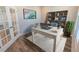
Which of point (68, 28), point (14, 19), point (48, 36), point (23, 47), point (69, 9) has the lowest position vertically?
point (23, 47)

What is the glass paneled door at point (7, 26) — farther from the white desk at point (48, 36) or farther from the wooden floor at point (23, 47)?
the white desk at point (48, 36)

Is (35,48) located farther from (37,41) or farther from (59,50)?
(59,50)

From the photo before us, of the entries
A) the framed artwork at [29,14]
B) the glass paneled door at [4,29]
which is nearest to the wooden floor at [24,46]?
the glass paneled door at [4,29]

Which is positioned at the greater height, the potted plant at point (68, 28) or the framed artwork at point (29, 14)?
the framed artwork at point (29, 14)

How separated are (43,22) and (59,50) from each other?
438 mm

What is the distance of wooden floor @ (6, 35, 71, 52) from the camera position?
3.05 feet

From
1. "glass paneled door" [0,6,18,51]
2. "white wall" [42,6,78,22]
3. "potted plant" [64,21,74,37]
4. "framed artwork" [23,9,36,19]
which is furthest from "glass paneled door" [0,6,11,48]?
"potted plant" [64,21,74,37]

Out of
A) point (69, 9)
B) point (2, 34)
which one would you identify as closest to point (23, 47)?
point (2, 34)

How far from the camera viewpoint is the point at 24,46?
0.94 metres

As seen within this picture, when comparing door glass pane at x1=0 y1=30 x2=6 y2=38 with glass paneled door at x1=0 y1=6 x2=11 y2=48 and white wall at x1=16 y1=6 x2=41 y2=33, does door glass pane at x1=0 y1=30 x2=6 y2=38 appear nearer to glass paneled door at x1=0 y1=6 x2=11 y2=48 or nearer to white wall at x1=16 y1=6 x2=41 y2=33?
glass paneled door at x1=0 y1=6 x2=11 y2=48

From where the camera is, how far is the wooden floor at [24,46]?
3.05 ft

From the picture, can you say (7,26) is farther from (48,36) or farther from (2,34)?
(48,36)
